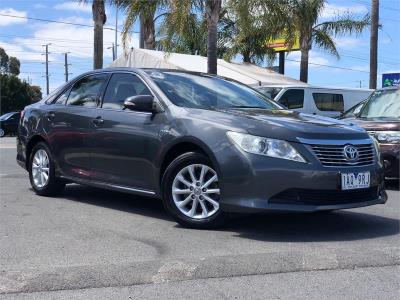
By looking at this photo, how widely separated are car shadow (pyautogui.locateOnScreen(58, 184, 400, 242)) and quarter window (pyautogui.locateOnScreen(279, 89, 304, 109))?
7.56 m

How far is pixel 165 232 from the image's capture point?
5496 mm

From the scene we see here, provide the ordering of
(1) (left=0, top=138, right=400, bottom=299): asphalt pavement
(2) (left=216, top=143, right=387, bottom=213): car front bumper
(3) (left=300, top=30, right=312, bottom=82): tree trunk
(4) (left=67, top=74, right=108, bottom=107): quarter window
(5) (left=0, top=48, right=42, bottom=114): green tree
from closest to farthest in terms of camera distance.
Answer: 1. (1) (left=0, top=138, right=400, bottom=299): asphalt pavement
2. (2) (left=216, top=143, right=387, bottom=213): car front bumper
3. (4) (left=67, top=74, right=108, bottom=107): quarter window
4. (3) (left=300, top=30, right=312, bottom=82): tree trunk
5. (5) (left=0, top=48, right=42, bottom=114): green tree

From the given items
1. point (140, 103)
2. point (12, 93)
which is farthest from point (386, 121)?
point (12, 93)

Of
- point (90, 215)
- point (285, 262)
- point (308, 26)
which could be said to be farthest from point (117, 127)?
point (308, 26)

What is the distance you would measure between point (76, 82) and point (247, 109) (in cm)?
249

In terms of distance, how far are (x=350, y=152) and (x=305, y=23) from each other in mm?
17363

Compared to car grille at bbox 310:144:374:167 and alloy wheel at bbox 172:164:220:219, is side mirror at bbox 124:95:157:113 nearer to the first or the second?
alloy wheel at bbox 172:164:220:219

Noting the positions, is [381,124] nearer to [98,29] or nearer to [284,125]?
[284,125]

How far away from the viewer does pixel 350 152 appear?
211 inches

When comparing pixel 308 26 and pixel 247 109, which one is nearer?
pixel 247 109

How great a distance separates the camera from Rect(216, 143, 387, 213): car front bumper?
506cm

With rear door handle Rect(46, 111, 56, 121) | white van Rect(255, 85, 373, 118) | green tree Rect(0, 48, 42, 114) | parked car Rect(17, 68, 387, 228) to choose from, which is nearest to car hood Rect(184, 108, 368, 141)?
parked car Rect(17, 68, 387, 228)

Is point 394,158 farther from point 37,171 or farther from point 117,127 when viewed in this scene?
point 37,171

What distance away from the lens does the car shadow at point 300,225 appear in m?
5.35
